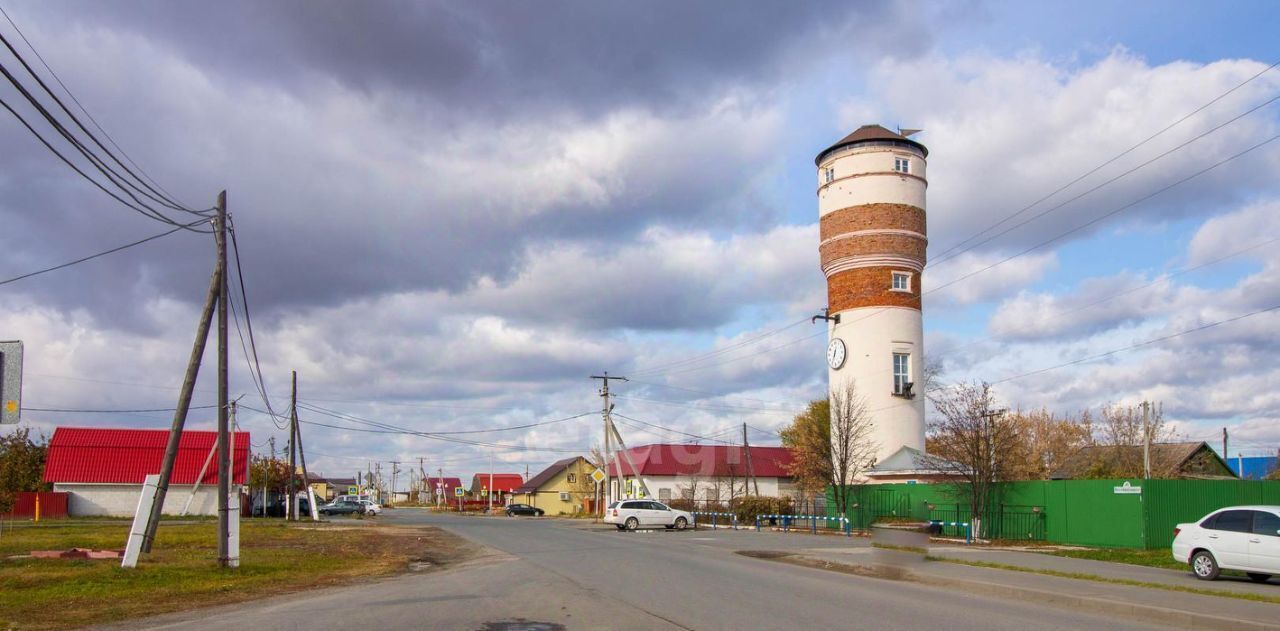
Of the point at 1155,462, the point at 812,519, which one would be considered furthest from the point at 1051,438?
the point at 812,519

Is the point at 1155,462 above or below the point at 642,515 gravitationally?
above

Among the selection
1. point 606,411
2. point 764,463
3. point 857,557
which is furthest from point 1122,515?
point 764,463

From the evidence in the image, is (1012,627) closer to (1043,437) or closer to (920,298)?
(920,298)

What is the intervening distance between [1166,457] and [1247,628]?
44.6 meters

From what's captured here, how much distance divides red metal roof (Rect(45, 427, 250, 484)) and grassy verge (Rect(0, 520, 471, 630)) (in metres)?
34.6

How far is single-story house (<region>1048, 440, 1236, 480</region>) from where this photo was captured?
48.3 meters

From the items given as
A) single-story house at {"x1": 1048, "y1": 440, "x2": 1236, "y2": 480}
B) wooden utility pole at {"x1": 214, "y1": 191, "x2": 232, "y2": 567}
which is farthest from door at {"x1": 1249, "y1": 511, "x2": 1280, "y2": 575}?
single-story house at {"x1": 1048, "y1": 440, "x2": 1236, "y2": 480}

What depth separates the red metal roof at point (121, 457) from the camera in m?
64.2

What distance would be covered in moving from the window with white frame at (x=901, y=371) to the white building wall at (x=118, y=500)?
44086 mm

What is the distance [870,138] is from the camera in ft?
152

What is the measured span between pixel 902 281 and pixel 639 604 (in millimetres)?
34515

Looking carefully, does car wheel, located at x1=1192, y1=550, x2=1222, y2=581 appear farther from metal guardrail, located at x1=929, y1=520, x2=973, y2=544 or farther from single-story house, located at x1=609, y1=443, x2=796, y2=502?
single-story house, located at x1=609, y1=443, x2=796, y2=502

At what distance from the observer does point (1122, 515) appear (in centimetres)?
2839

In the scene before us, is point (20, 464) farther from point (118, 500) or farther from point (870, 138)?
point (870, 138)
